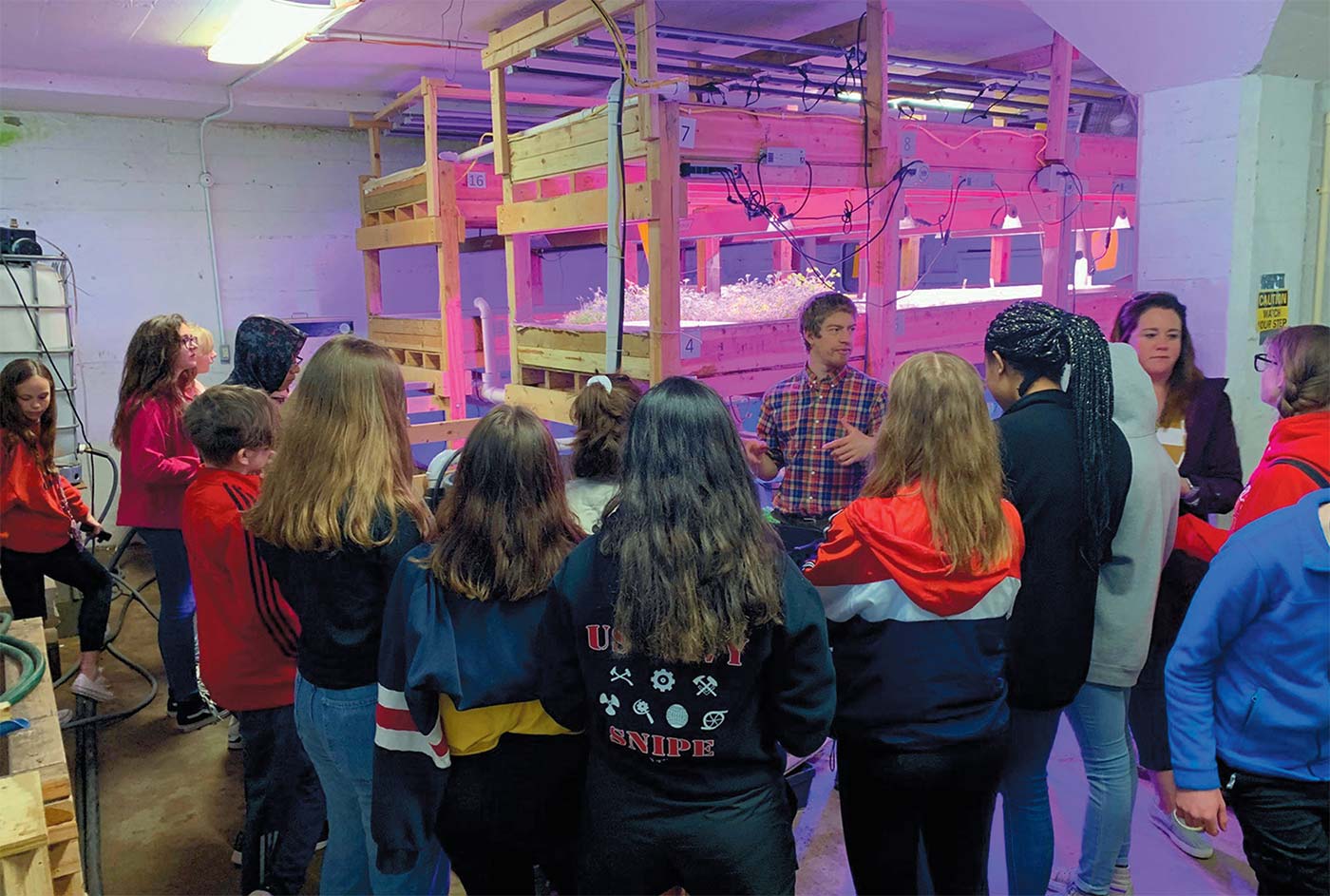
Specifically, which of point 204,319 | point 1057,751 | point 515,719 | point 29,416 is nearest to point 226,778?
point 29,416

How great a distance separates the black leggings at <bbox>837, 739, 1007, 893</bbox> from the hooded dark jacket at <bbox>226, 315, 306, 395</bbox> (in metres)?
2.75

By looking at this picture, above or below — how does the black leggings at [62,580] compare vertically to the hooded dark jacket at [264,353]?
below

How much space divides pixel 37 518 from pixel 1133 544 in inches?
165

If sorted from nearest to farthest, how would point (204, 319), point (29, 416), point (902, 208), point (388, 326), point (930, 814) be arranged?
point (930, 814) → point (29, 416) → point (902, 208) → point (388, 326) → point (204, 319)

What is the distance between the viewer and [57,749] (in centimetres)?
177

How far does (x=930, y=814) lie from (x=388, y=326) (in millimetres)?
5606

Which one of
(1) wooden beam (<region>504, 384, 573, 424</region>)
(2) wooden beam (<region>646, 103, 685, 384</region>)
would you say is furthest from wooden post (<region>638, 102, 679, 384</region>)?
(1) wooden beam (<region>504, 384, 573, 424</region>)

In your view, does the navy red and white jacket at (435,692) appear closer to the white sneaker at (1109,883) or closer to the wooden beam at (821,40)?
the white sneaker at (1109,883)

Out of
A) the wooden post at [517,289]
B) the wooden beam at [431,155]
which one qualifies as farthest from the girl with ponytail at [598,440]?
the wooden beam at [431,155]

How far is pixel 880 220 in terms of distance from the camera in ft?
13.5

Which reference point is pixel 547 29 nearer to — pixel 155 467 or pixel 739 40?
pixel 739 40

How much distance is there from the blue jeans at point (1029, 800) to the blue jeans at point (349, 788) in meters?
1.39

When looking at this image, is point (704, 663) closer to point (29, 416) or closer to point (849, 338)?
point (849, 338)

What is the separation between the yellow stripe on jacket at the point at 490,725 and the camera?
1.77 meters
